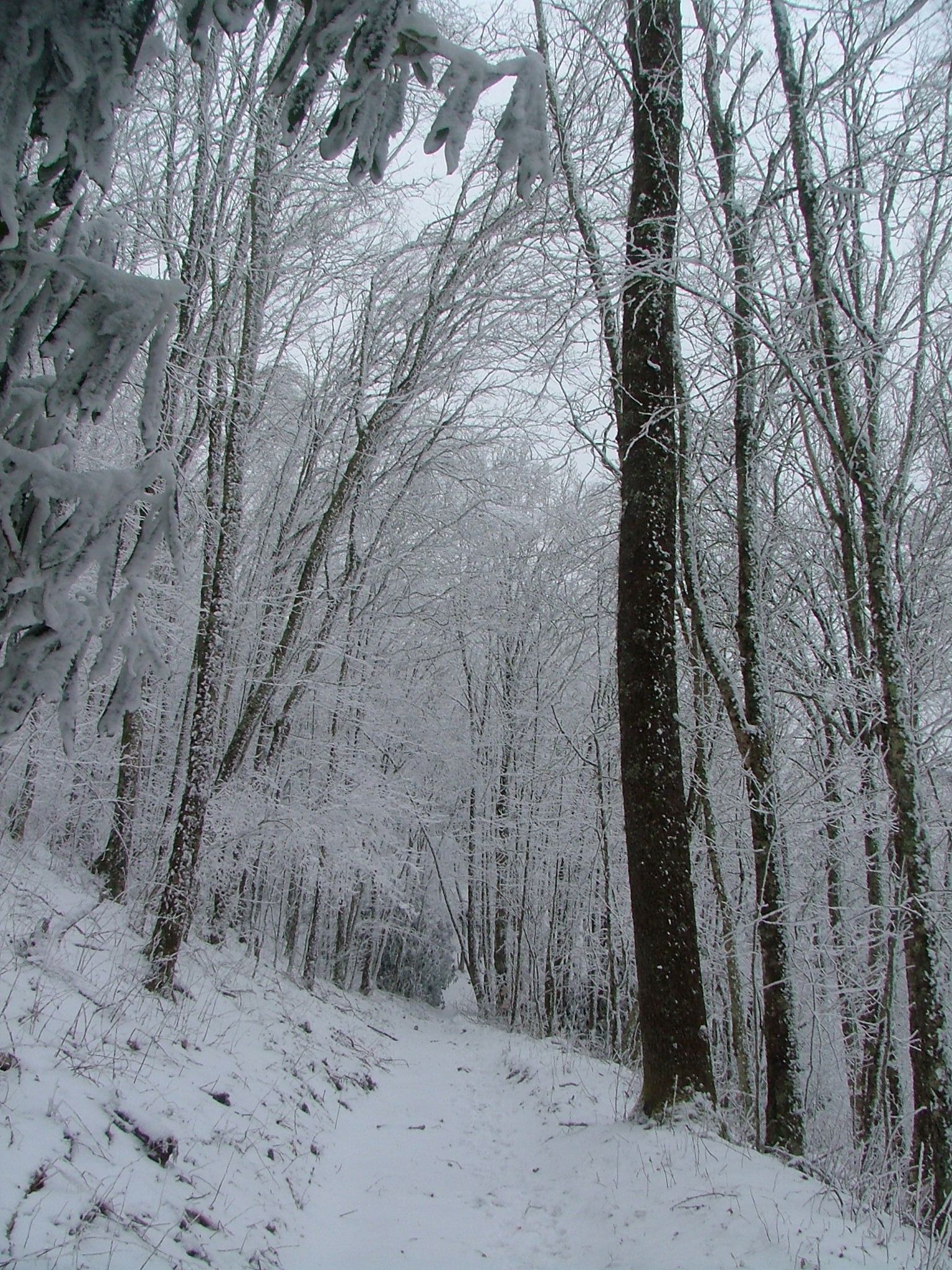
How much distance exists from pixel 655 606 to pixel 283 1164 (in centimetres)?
466

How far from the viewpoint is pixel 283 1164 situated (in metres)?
4.61

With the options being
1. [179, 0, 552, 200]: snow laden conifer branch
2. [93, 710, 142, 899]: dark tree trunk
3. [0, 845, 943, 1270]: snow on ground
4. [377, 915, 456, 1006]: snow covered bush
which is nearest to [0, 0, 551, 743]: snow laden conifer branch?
[179, 0, 552, 200]: snow laden conifer branch

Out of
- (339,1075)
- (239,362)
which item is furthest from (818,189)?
(339,1075)

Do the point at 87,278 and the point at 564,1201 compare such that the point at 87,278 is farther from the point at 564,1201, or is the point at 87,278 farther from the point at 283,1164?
the point at 564,1201

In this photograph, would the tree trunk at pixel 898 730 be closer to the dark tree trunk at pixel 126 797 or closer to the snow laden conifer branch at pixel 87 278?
the snow laden conifer branch at pixel 87 278

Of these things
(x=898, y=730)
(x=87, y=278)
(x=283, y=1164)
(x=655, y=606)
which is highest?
(x=655, y=606)

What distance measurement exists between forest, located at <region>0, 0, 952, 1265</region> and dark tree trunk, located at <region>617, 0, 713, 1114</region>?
0.11ft

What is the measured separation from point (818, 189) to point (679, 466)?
309 centimetres

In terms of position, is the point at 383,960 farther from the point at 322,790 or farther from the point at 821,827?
the point at 821,827

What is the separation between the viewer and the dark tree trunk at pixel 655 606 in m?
5.03

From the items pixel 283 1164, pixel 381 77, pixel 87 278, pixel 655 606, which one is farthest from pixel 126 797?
pixel 381 77

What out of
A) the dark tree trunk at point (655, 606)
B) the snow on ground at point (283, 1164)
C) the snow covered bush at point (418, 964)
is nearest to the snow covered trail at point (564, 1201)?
the snow on ground at point (283, 1164)

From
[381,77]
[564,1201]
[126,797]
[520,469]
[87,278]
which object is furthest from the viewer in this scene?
[520,469]

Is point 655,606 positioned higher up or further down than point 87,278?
higher up
